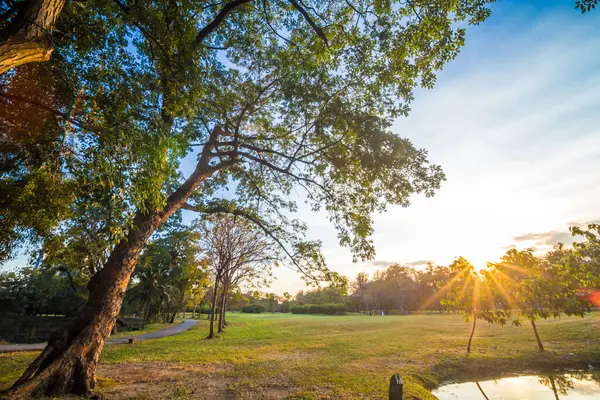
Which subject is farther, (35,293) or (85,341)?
(35,293)

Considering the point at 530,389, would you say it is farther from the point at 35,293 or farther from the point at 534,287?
the point at 35,293

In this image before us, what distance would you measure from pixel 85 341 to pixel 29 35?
275 inches

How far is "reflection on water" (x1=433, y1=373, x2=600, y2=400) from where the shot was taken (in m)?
8.92

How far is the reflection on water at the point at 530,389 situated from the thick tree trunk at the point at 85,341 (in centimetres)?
1066

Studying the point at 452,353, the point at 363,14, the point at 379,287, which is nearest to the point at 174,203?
the point at 363,14

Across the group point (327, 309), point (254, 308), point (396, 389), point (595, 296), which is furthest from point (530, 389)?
point (254, 308)

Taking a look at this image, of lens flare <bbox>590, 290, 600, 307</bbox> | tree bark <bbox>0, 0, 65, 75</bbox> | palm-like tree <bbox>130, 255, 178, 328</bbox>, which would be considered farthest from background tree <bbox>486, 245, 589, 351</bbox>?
palm-like tree <bbox>130, 255, 178, 328</bbox>

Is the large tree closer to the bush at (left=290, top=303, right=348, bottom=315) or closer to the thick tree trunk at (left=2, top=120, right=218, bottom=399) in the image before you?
the thick tree trunk at (left=2, top=120, right=218, bottom=399)

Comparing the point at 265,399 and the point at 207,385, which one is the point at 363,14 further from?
the point at 207,385

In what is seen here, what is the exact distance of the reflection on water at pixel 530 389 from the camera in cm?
892

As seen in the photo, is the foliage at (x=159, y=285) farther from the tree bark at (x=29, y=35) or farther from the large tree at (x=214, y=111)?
the tree bark at (x=29, y=35)

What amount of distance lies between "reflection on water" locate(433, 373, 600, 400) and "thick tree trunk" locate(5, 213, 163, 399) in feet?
35.0

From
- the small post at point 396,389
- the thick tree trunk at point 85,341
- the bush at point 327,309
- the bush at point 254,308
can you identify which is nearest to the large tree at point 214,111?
the thick tree trunk at point 85,341

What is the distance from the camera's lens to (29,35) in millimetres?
3369
